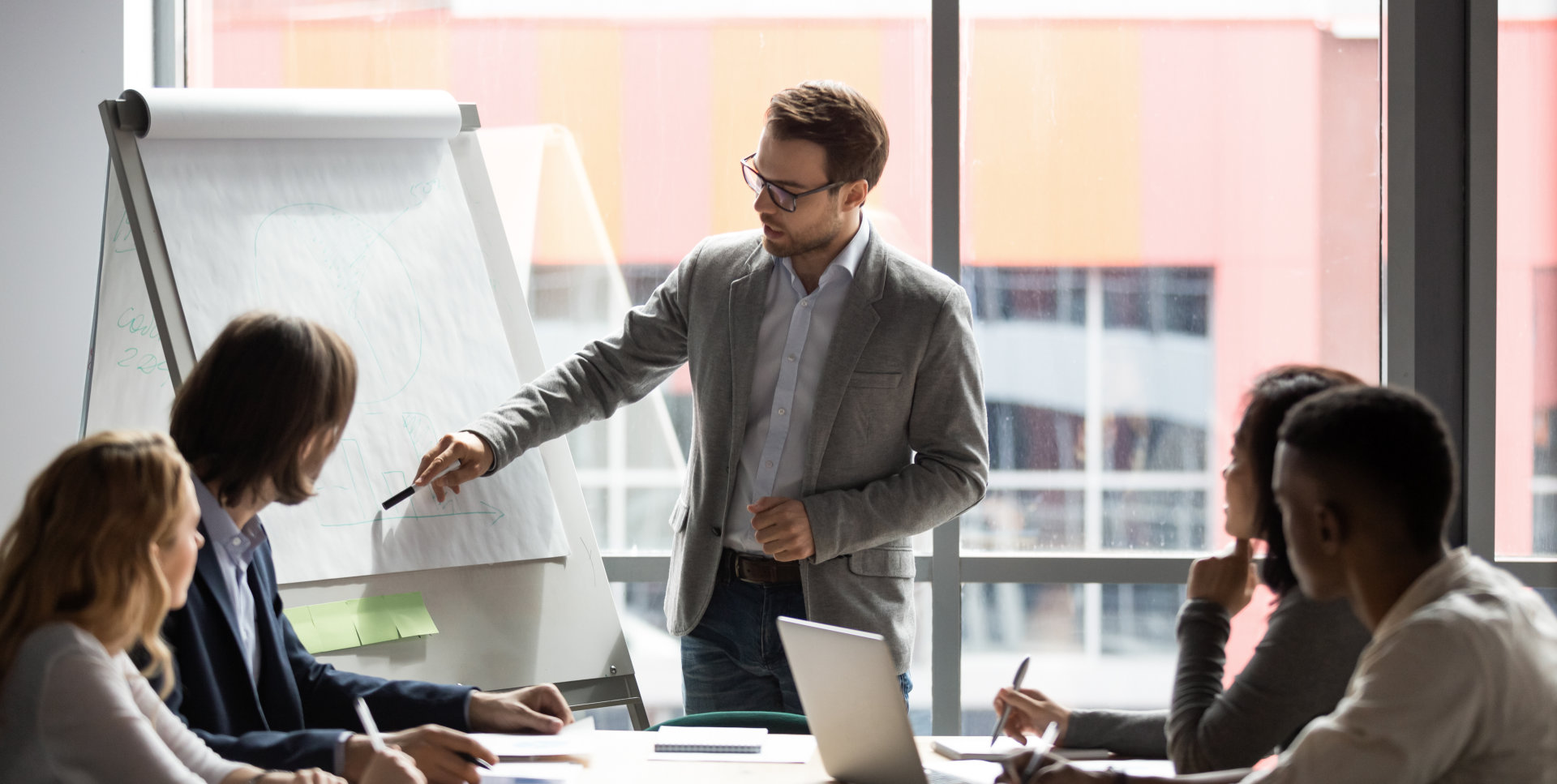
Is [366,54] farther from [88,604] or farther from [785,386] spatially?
[88,604]

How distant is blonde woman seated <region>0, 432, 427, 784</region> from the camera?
124cm

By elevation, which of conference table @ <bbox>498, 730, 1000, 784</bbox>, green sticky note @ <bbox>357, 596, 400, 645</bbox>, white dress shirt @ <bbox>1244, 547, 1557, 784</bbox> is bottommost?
conference table @ <bbox>498, 730, 1000, 784</bbox>

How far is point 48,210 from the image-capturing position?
2.78 meters

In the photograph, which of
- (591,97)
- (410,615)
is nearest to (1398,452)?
(410,615)

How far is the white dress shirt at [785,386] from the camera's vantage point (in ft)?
7.50

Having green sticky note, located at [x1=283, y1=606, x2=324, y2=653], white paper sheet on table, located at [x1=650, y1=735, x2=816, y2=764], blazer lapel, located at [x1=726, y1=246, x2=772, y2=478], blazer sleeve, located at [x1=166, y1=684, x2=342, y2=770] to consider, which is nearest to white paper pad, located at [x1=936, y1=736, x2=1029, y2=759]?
white paper sheet on table, located at [x1=650, y1=735, x2=816, y2=764]

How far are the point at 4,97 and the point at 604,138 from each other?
1.41 m

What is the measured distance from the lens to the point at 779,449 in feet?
7.48

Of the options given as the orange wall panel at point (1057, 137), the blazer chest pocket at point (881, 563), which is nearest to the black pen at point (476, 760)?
the blazer chest pocket at point (881, 563)

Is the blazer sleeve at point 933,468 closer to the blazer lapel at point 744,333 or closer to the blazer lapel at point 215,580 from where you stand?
the blazer lapel at point 744,333

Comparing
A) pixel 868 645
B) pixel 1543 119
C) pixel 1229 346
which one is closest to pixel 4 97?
pixel 868 645

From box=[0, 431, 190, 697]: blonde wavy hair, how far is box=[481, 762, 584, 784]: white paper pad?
0.50 metres

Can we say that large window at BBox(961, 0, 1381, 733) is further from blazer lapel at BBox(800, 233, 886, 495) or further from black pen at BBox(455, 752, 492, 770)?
black pen at BBox(455, 752, 492, 770)

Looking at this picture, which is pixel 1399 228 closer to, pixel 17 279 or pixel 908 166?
pixel 908 166
